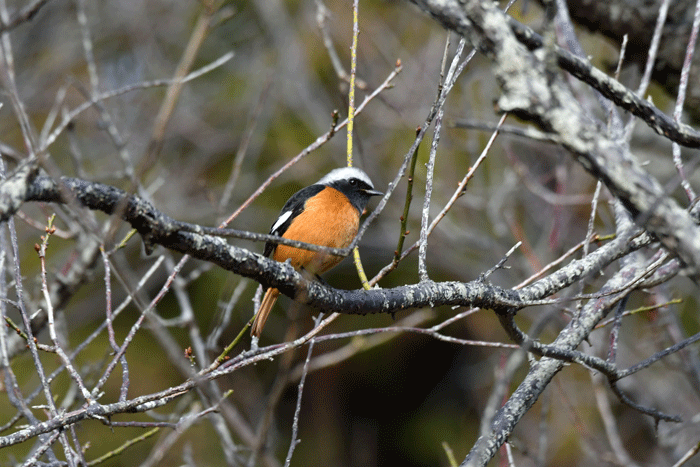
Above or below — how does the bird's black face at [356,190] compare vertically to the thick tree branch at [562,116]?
above

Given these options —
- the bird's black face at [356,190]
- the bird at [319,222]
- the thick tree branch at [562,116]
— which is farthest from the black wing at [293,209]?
the thick tree branch at [562,116]

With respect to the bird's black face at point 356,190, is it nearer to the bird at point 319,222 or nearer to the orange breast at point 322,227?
the bird at point 319,222

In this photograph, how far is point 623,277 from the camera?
128 inches

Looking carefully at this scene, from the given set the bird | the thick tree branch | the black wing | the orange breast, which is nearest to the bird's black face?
the bird

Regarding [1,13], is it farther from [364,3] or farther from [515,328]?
[364,3]

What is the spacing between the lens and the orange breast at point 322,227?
417cm

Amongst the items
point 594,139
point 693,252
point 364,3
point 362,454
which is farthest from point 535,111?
point 364,3

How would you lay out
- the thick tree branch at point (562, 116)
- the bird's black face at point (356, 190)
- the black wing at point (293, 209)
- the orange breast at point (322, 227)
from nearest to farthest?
the thick tree branch at point (562, 116) < the orange breast at point (322, 227) < the black wing at point (293, 209) < the bird's black face at point (356, 190)

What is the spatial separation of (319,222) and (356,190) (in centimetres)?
85

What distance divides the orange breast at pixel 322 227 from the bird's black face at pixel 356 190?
391 millimetres

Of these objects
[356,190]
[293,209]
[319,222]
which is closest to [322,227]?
[319,222]

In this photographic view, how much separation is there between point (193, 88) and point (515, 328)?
9728 millimetres

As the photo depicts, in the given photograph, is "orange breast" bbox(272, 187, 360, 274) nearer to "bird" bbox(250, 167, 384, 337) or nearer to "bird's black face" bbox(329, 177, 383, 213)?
"bird" bbox(250, 167, 384, 337)

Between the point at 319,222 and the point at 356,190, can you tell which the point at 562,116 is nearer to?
the point at 319,222
